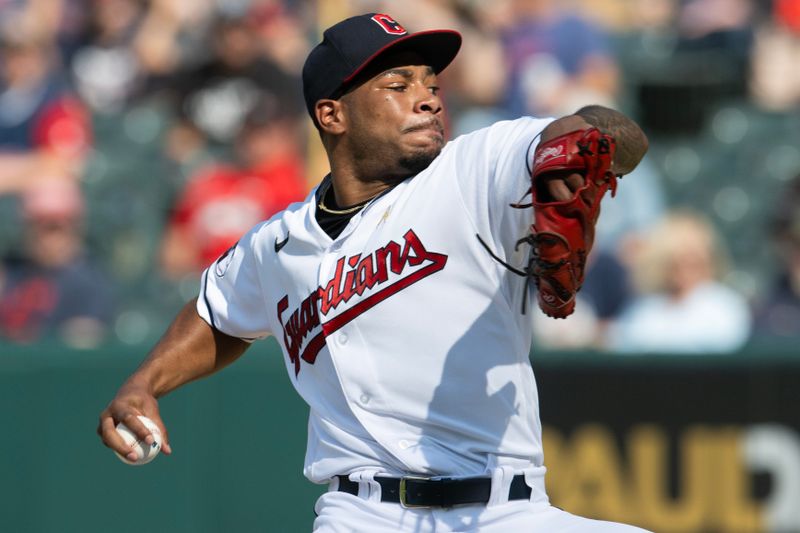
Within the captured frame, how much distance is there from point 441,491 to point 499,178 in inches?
32.6

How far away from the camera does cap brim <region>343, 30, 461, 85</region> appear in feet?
12.6

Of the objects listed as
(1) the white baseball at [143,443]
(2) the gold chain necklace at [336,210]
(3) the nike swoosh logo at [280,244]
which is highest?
(2) the gold chain necklace at [336,210]

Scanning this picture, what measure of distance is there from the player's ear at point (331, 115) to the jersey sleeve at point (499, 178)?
0.47 m

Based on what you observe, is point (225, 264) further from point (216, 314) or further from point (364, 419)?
point (364, 419)

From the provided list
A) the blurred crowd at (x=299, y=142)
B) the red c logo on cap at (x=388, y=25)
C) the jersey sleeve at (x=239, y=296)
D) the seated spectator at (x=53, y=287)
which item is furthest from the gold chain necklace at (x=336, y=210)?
the seated spectator at (x=53, y=287)

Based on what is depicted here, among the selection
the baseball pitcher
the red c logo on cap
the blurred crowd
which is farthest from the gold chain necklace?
the blurred crowd

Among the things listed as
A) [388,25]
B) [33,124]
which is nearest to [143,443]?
[388,25]

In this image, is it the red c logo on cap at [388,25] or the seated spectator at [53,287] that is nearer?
the red c logo on cap at [388,25]

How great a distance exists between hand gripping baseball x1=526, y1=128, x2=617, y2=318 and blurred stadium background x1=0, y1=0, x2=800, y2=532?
3651mm

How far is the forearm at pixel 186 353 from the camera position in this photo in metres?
4.23

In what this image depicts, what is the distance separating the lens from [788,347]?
267 inches

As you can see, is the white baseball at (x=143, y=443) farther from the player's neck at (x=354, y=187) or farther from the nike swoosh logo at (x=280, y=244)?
the player's neck at (x=354, y=187)

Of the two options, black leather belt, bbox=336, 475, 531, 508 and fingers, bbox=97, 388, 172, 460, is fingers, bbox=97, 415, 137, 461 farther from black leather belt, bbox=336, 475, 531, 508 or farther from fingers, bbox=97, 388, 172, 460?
black leather belt, bbox=336, 475, 531, 508

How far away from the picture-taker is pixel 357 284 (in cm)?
379
